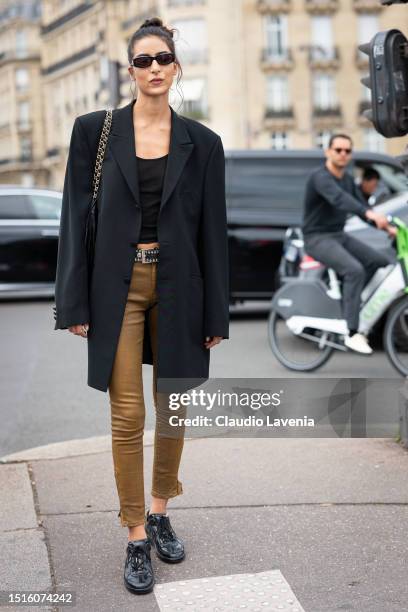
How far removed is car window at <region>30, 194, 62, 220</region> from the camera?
15.2 m

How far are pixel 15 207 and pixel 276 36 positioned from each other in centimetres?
5002

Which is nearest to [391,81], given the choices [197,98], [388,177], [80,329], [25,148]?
[80,329]

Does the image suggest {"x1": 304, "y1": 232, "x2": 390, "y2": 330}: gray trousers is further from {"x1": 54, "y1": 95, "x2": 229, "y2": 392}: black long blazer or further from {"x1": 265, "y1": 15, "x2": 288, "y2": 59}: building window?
{"x1": 265, "y1": 15, "x2": 288, "y2": 59}: building window

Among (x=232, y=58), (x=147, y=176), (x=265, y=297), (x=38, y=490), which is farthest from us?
(x=232, y=58)

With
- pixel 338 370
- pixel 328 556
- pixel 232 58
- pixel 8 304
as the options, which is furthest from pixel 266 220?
pixel 232 58

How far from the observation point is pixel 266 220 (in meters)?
12.3

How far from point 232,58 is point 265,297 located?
170ft

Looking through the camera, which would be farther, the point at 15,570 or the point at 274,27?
the point at 274,27

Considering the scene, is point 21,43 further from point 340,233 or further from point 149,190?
point 149,190

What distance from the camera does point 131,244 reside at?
390 centimetres

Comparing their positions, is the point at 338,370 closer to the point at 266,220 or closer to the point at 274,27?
the point at 266,220

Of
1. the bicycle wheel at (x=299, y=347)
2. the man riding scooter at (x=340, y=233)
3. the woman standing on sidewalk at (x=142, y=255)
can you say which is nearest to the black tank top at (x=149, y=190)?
the woman standing on sidewalk at (x=142, y=255)

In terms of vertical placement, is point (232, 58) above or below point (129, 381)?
above

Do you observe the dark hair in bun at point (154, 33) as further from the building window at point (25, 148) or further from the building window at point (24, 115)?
the building window at point (24, 115)
